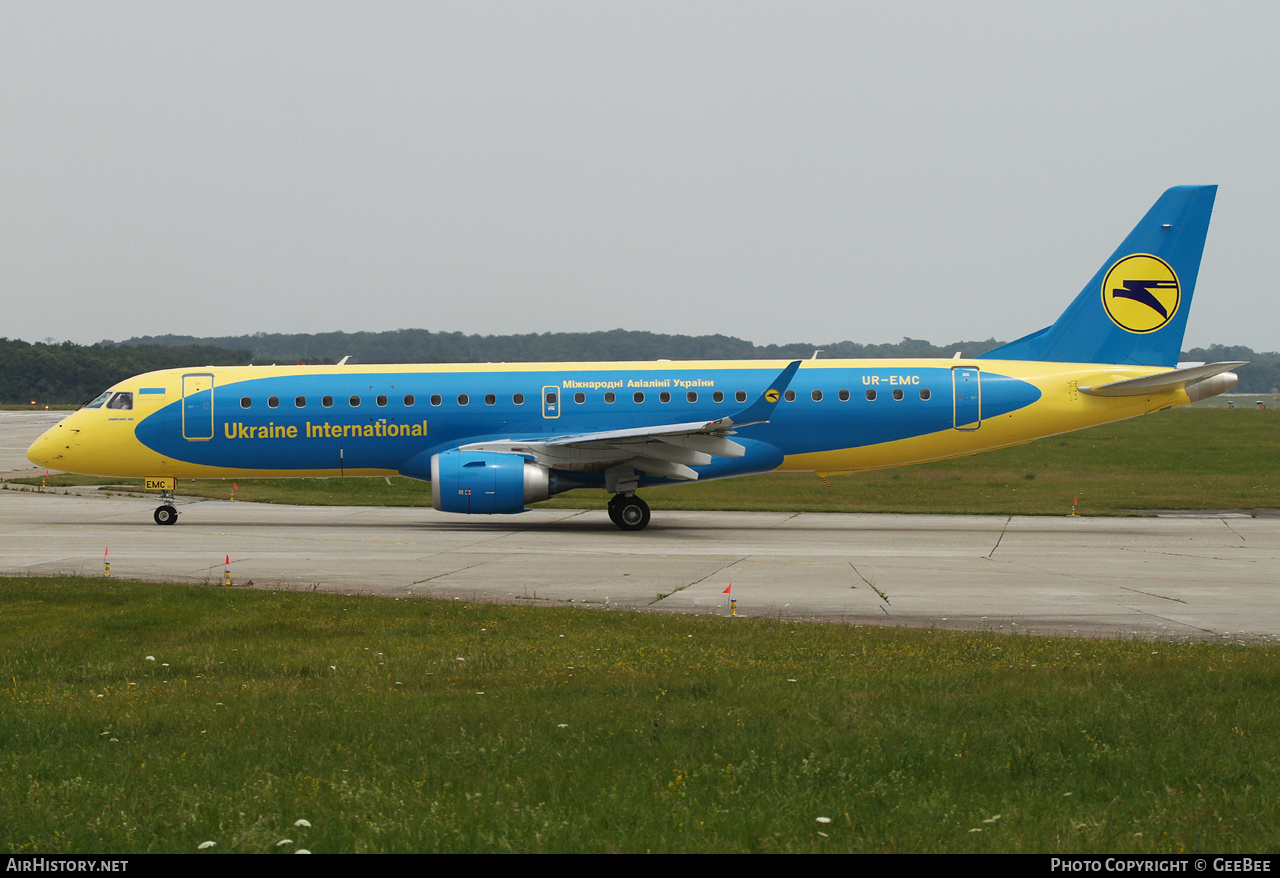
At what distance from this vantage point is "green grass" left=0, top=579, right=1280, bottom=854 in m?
5.87

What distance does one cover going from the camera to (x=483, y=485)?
951 inches

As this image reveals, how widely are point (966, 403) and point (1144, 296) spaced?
5.19 metres

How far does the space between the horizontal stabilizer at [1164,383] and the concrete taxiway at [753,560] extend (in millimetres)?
3262

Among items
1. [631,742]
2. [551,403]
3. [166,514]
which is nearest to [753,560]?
[551,403]

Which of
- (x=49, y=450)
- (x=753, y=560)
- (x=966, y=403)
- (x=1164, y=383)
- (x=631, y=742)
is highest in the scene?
(x=1164, y=383)

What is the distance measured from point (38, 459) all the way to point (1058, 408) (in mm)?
24934

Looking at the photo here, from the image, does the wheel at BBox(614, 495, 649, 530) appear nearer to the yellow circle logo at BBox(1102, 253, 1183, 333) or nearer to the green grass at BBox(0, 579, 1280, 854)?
the yellow circle logo at BBox(1102, 253, 1183, 333)

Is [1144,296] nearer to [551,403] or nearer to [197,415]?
[551,403]

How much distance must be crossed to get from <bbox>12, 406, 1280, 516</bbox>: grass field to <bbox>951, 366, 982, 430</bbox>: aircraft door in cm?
411

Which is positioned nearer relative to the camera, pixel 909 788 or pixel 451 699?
pixel 909 788

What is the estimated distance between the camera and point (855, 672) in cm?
980
